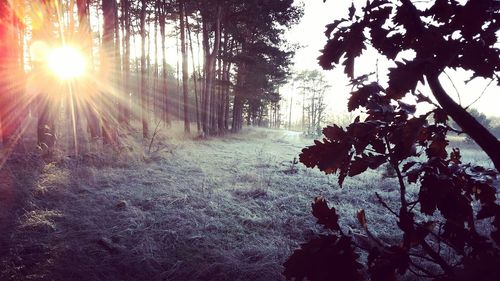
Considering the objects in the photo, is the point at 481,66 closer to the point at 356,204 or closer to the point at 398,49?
the point at 398,49

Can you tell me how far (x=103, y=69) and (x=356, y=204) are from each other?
10683 millimetres

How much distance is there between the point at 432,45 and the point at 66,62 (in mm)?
11636

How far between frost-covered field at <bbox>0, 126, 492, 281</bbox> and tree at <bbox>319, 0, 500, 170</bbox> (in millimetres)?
3074

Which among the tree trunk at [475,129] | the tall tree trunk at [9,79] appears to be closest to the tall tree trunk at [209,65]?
the tall tree trunk at [9,79]

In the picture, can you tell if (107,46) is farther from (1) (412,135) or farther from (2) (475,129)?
(2) (475,129)

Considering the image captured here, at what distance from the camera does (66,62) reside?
10.1 meters

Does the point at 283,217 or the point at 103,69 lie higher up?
the point at 103,69

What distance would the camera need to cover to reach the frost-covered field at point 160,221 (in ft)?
11.5

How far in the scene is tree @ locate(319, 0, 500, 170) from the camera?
66 cm

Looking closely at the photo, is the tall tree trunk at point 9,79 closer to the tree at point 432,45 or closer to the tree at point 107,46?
the tree at point 107,46

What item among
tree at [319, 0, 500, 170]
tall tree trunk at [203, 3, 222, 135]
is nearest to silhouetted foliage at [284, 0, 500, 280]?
tree at [319, 0, 500, 170]

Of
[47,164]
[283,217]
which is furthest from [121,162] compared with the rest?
[283,217]

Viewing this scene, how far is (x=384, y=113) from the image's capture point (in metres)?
1.10

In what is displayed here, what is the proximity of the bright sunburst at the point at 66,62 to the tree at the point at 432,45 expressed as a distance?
34.0 feet
